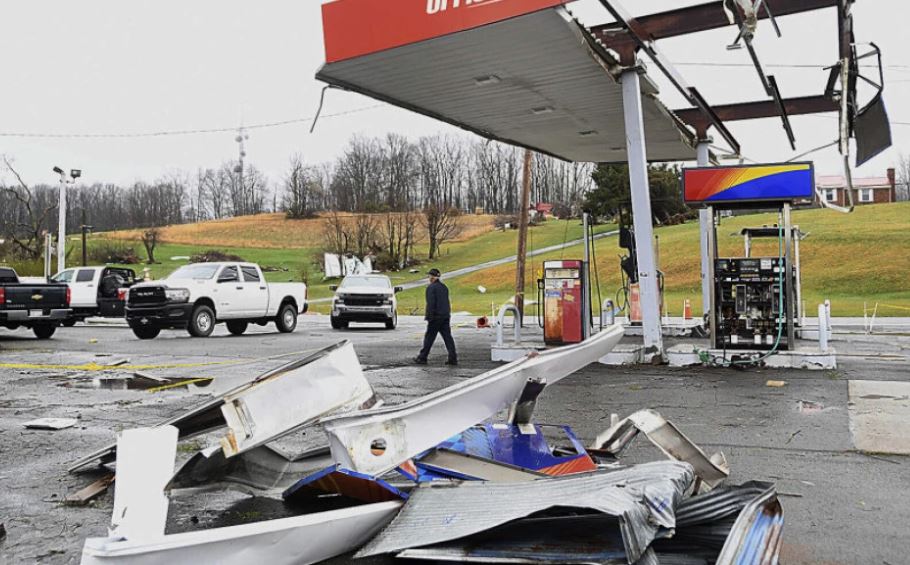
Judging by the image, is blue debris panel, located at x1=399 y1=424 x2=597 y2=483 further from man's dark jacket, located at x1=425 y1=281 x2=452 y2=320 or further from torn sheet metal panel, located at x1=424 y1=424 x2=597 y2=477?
man's dark jacket, located at x1=425 y1=281 x2=452 y2=320

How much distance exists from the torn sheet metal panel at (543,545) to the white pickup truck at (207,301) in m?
16.4

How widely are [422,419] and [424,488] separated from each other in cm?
36

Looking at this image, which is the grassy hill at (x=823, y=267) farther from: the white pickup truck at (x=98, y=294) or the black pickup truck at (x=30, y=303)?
the black pickup truck at (x=30, y=303)

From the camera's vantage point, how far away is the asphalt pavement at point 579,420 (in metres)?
4.20

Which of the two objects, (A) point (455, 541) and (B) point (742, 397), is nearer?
(A) point (455, 541)

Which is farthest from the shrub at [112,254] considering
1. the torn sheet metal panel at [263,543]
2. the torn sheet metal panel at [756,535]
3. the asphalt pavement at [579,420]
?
the torn sheet metal panel at [756,535]

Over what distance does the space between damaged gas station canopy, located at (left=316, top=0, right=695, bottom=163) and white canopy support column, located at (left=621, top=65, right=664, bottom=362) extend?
396mm

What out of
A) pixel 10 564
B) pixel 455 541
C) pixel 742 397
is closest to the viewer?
pixel 455 541

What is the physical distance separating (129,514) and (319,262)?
192 feet

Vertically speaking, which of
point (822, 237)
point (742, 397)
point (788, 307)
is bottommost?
point (742, 397)

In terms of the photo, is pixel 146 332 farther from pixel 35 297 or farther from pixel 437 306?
pixel 437 306

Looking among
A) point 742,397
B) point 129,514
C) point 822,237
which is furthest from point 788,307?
point 822,237

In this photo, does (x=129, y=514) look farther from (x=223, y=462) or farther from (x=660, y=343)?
(x=660, y=343)

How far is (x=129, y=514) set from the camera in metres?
3.11
